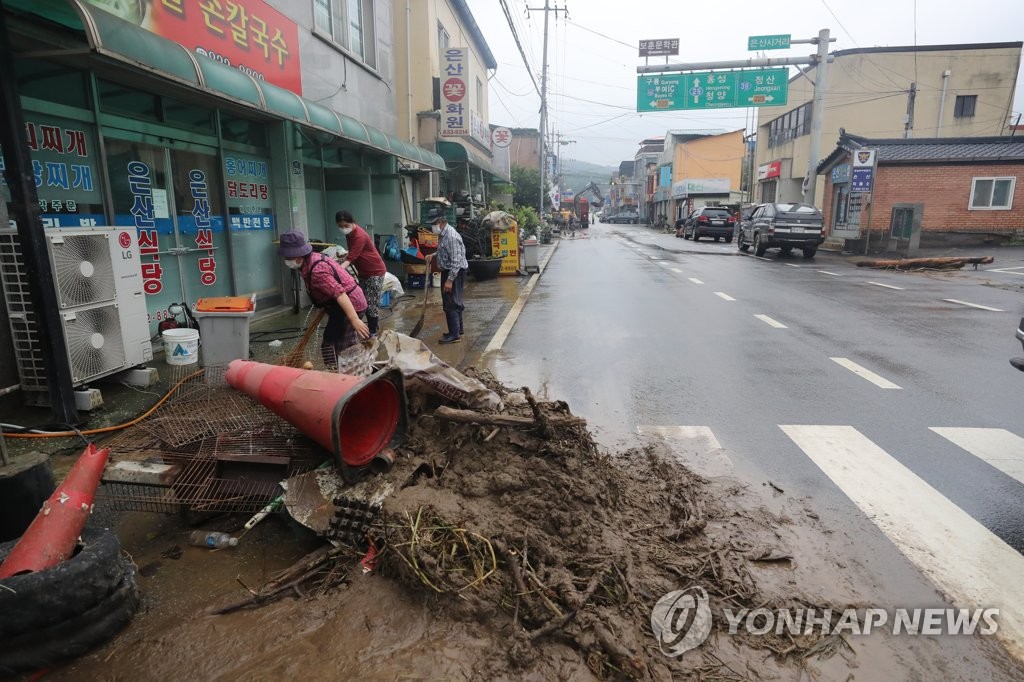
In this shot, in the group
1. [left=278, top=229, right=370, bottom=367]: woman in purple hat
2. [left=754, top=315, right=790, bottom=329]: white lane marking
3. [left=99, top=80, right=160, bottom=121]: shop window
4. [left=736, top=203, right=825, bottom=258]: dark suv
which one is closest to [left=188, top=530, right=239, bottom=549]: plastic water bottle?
[left=278, top=229, right=370, bottom=367]: woman in purple hat

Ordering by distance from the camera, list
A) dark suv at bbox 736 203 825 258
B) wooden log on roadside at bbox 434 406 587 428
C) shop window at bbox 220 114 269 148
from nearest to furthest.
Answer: wooden log on roadside at bbox 434 406 587 428 < shop window at bbox 220 114 269 148 < dark suv at bbox 736 203 825 258

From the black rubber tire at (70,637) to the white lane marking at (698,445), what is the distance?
3456 millimetres

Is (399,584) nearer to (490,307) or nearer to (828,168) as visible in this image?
(490,307)

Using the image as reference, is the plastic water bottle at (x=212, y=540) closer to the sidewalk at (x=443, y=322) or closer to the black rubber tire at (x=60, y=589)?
the black rubber tire at (x=60, y=589)

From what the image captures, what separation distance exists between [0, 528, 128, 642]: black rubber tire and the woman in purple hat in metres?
2.70

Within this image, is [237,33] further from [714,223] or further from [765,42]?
[714,223]

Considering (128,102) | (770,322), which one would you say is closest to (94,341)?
(128,102)

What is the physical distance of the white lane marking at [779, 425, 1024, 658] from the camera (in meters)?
2.96

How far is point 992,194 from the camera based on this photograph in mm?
23594

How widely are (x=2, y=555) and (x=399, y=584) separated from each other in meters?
1.79

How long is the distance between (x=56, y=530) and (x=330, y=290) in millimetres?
2833

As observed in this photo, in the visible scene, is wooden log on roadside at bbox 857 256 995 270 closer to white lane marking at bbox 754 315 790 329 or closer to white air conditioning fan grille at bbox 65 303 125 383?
white lane marking at bbox 754 315 790 329

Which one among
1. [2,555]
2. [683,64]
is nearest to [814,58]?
[683,64]

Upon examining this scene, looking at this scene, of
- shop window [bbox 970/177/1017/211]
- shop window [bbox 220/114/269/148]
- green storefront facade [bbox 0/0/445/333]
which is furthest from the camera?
shop window [bbox 970/177/1017/211]
